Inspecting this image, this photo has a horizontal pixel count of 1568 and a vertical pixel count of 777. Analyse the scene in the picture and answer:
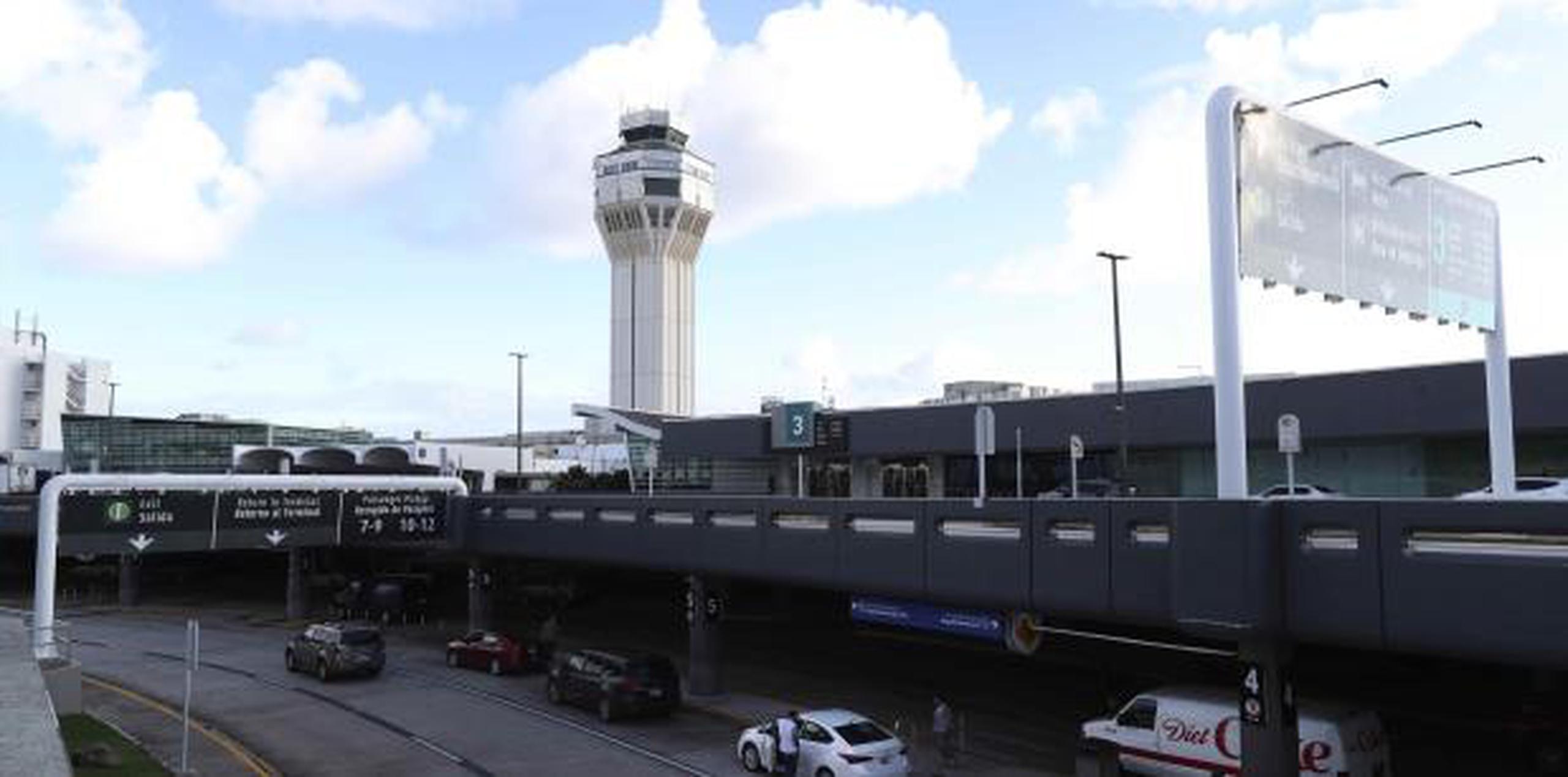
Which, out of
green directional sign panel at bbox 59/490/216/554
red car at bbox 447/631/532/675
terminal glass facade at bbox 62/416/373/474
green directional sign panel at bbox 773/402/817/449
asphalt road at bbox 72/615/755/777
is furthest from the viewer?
terminal glass facade at bbox 62/416/373/474

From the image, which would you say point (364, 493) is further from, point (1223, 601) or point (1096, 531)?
point (1223, 601)

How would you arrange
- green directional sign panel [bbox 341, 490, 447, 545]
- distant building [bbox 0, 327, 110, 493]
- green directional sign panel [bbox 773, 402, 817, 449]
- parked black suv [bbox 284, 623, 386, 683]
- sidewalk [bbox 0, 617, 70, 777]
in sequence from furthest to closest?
distant building [bbox 0, 327, 110, 493] < green directional sign panel [bbox 773, 402, 817, 449] < green directional sign panel [bbox 341, 490, 447, 545] < parked black suv [bbox 284, 623, 386, 683] < sidewalk [bbox 0, 617, 70, 777]

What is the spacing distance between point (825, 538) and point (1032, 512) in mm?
6728

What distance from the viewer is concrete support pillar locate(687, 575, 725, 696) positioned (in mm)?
34000

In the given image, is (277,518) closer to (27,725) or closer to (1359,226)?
(27,725)

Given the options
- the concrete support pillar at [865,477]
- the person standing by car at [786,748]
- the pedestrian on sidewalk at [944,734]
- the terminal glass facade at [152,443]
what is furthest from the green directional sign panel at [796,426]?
the terminal glass facade at [152,443]

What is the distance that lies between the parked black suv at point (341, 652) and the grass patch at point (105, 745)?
7201 mm

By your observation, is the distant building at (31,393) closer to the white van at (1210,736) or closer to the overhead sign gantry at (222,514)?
the overhead sign gantry at (222,514)

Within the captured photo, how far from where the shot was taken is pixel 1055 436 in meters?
49.2

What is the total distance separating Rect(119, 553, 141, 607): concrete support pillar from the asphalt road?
20.7m

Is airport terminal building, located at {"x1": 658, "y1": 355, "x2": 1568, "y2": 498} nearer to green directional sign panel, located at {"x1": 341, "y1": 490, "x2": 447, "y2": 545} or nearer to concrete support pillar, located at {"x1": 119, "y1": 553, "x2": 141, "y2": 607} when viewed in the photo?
green directional sign panel, located at {"x1": 341, "y1": 490, "x2": 447, "y2": 545}

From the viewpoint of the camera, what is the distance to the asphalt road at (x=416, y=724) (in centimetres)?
2659

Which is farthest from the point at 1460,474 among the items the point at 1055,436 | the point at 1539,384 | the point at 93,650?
the point at 93,650

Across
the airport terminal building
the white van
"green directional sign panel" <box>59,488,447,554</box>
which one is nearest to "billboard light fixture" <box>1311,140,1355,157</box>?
the white van
